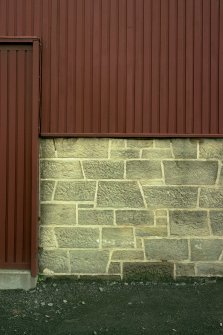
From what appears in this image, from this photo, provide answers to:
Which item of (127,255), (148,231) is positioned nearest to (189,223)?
(148,231)

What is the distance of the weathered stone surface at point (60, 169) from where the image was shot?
5578 mm

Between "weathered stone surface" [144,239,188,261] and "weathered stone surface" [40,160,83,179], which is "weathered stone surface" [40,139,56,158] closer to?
"weathered stone surface" [40,160,83,179]

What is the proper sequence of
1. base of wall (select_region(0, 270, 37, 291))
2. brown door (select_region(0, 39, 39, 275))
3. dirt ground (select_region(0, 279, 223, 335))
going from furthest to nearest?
brown door (select_region(0, 39, 39, 275)), base of wall (select_region(0, 270, 37, 291)), dirt ground (select_region(0, 279, 223, 335))

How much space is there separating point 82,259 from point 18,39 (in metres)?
2.75

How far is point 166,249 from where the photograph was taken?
5582 mm

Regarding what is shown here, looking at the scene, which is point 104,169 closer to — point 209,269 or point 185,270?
point 185,270

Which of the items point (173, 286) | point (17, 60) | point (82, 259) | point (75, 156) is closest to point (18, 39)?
point (17, 60)

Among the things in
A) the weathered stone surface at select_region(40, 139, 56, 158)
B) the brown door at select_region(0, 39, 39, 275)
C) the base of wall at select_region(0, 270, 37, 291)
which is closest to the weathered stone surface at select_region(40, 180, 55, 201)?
the brown door at select_region(0, 39, 39, 275)

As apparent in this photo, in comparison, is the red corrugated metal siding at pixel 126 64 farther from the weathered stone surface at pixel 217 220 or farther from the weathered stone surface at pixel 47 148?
the weathered stone surface at pixel 217 220

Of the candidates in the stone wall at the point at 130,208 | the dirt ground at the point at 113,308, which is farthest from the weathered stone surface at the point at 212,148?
the dirt ground at the point at 113,308

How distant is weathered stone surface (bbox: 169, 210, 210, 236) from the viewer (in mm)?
5586

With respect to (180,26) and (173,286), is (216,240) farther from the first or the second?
(180,26)

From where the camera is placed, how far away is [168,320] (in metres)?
4.60

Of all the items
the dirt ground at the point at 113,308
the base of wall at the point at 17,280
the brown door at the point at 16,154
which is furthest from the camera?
the brown door at the point at 16,154
